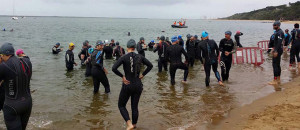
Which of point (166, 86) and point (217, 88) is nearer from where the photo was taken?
point (217, 88)

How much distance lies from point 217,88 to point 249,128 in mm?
3969

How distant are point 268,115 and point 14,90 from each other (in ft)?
17.0

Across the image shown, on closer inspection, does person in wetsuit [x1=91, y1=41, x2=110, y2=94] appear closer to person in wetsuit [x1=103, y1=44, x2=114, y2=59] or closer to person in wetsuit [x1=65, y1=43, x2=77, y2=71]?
person in wetsuit [x1=65, y1=43, x2=77, y2=71]

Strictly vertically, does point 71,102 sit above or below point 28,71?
below

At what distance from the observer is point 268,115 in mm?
5770

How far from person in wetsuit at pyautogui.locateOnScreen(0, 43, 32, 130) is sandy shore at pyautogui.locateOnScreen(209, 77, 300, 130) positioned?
12.5 ft

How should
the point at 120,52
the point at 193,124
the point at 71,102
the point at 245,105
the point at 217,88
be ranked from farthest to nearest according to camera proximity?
the point at 120,52 < the point at 217,88 < the point at 71,102 < the point at 245,105 < the point at 193,124

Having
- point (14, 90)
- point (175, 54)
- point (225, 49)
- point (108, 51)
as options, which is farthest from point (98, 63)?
point (108, 51)

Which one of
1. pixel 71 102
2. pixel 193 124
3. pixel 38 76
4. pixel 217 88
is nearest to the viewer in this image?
pixel 193 124

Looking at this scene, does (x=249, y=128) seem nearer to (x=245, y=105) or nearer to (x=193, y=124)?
(x=193, y=124)

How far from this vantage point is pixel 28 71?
449 centimetres

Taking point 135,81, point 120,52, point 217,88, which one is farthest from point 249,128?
point 120,52

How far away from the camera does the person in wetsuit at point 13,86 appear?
13.7 feet

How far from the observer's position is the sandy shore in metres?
5.13
